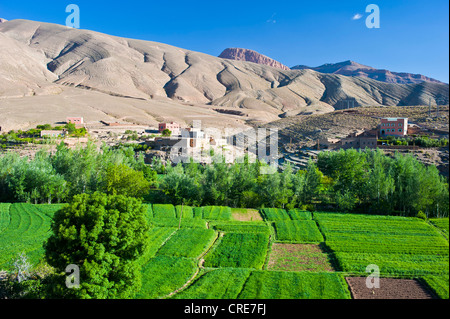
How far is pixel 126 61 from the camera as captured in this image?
171 metres

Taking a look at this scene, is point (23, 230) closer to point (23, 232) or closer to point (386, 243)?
point (23, 232)

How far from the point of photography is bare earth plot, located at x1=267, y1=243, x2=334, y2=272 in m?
16.7

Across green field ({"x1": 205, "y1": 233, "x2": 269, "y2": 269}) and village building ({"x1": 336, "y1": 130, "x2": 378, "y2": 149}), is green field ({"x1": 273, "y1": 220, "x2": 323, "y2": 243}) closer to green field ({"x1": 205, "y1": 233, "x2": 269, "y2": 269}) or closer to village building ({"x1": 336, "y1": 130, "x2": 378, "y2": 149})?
green field ({"x1": 205, "y1": 233, "x2": 269, "y2": 269})

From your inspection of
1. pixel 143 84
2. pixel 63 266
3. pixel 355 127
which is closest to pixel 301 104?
pixel 143 84

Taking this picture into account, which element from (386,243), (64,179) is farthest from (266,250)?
(64,179)

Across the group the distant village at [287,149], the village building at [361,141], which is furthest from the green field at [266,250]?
the village building at [361,141]

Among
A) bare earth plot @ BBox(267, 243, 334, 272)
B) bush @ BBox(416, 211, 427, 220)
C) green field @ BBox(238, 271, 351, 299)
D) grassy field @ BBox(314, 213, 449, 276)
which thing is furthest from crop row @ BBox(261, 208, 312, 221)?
green field @ BBox(238, 271, 351, 299)

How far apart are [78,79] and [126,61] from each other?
35.8m

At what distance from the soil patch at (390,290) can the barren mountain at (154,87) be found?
84656mm

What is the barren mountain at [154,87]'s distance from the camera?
340 ft

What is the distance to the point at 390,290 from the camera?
13.3 metres

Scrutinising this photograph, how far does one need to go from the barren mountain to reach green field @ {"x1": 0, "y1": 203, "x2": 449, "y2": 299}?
234 feet

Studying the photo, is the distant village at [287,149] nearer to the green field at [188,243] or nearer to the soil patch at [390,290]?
the green field at [188,243]
